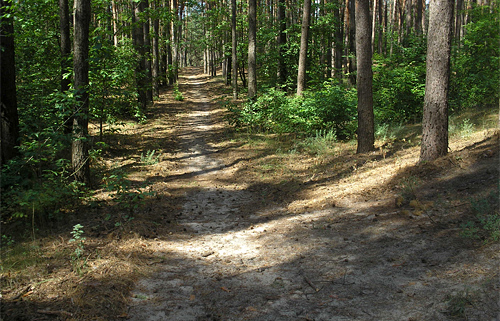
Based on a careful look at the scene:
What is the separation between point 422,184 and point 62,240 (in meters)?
6.16

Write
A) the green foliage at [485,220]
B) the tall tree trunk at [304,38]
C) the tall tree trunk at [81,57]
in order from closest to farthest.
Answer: the green foliage at [485,220] → the tall tree trunk at [81,57] → the tall tree trunk at [304,38]

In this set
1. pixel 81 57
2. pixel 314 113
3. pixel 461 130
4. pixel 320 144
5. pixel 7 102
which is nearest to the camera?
pixel 7 102

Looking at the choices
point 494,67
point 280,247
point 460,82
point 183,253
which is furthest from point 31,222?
point 494,67

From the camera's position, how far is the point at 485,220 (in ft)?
16.4

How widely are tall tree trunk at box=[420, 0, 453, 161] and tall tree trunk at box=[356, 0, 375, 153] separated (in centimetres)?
258

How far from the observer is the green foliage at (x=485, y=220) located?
460cm

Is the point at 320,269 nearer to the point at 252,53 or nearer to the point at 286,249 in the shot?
the point at 286,249

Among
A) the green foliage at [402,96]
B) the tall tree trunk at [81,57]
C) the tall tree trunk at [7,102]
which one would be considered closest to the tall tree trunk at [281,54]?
the green foliage at [402,96]

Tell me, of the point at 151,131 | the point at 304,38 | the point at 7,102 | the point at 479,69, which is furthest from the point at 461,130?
the point at 151,131

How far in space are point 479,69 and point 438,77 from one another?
29.0 ft

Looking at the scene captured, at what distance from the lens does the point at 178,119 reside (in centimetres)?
2069

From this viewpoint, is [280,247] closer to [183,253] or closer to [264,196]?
[183,253]

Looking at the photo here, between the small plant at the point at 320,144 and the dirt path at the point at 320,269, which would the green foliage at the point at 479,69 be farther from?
the dirt path at the point at 320,269

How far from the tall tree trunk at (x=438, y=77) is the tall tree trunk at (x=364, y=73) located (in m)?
2.58
